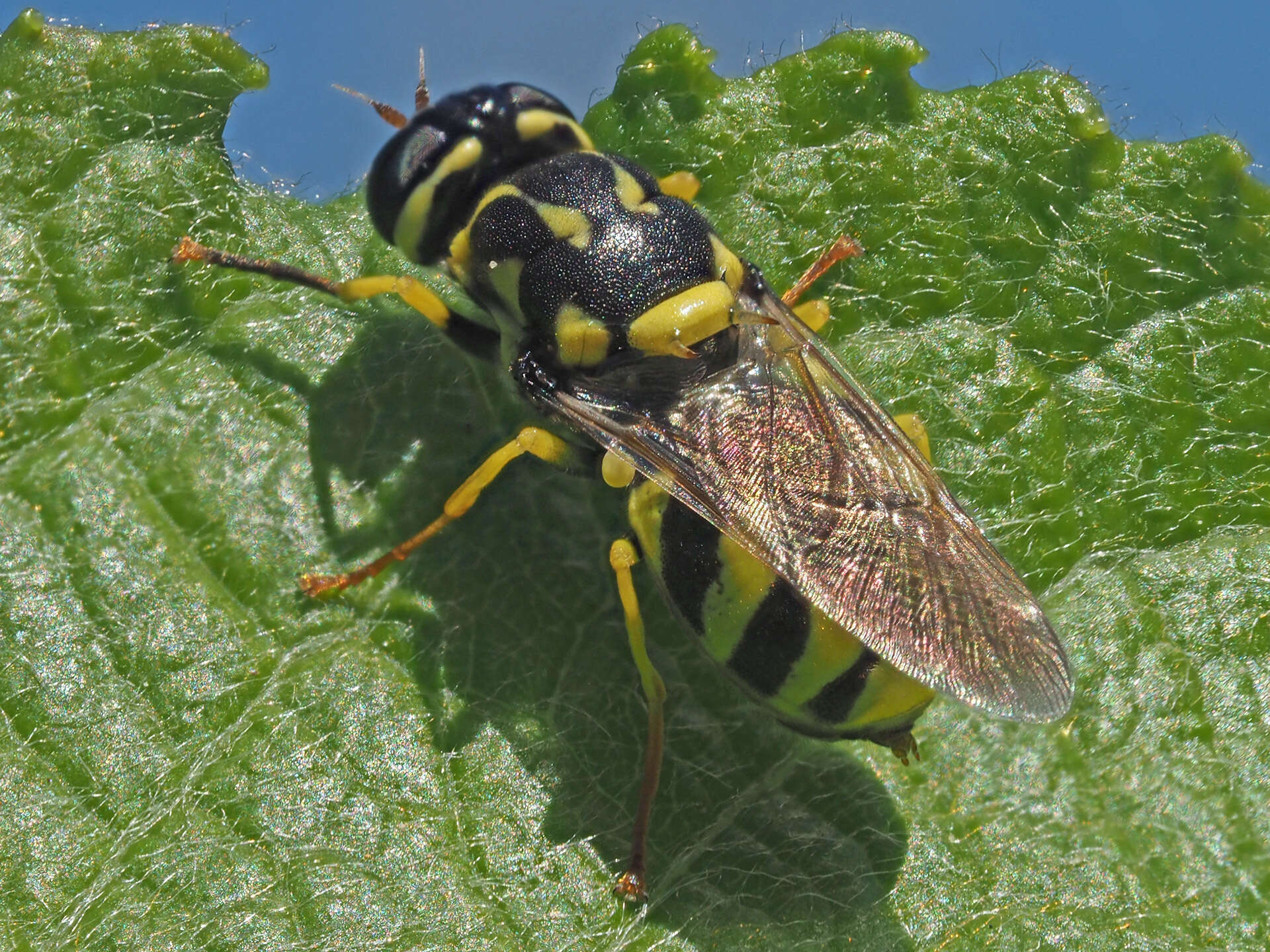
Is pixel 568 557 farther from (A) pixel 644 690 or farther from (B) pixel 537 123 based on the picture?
(B) pixel 537 123

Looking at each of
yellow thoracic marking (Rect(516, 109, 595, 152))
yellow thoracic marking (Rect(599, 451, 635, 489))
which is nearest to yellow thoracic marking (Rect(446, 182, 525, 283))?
yellow thoracic marking (Rect(516, 109, 595, 152))

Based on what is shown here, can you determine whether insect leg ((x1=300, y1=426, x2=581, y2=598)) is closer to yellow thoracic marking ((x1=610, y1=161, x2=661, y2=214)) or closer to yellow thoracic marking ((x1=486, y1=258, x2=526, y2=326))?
yellow thoracic marking ((x1=486, y1=258, x2=526, y2=326))

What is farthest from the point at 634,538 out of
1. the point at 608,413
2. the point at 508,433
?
the point at 508,433

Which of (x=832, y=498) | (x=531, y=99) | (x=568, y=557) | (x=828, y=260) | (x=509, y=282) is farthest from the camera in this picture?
(x=828, y=260)

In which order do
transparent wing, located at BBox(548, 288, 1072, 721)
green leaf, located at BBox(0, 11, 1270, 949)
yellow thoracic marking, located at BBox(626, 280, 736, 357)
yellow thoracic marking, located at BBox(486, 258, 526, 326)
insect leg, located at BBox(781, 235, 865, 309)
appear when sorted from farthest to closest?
insect leg, located at BBox(781, 235, 865, 309), yellow thoracic marking, located at BBox(486, 258, 526, 326), yellow thoracic marking, located at BBox(626, 280, 736, 357), green leaf, located at BBox(0, 11, 1270, 949), transparent wing, located at BBox(548, 288, 1072, 721)

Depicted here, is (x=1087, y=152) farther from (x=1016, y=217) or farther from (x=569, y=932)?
(x=569, y=932)

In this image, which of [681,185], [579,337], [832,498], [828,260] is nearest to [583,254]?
[579,337]
